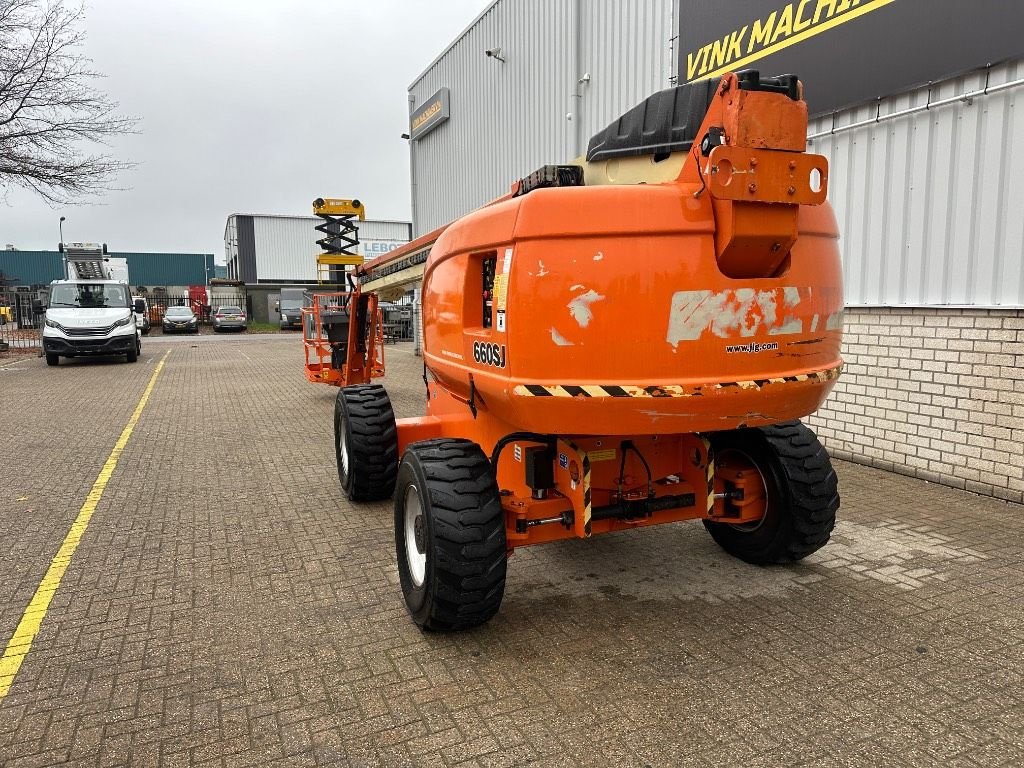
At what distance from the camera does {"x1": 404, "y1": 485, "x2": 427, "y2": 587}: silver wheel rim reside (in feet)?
12.6

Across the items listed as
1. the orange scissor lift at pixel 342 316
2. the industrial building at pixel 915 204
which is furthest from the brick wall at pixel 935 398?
the orange scissor lift at pixel 342 316

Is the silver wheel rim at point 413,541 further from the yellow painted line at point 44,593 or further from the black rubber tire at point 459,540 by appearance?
the yellow painted line at point 44,593

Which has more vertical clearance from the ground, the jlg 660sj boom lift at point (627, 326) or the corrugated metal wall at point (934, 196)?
the corrugated metal wall at point (934, 196)

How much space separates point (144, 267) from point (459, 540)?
305 ft

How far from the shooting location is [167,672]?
340 cm

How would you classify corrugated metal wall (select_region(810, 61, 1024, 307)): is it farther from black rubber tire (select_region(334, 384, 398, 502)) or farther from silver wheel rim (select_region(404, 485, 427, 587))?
silver wheel rim (select_region(404, 485, 427, 587))

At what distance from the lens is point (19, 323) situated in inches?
1361

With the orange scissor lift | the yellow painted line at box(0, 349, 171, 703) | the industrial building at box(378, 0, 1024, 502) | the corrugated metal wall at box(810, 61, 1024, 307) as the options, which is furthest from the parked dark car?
the corrugated metal wall at box(810, 61, 1024, 307)

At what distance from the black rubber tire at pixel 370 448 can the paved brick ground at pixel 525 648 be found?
0.20 metres

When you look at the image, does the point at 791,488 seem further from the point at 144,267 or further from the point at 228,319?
the point at 144,267

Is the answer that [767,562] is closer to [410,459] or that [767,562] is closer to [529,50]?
[410,459]

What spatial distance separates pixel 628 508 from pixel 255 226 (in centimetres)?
5098

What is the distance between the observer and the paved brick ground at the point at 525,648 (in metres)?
2.84

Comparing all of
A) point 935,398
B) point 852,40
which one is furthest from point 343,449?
point 852,40
